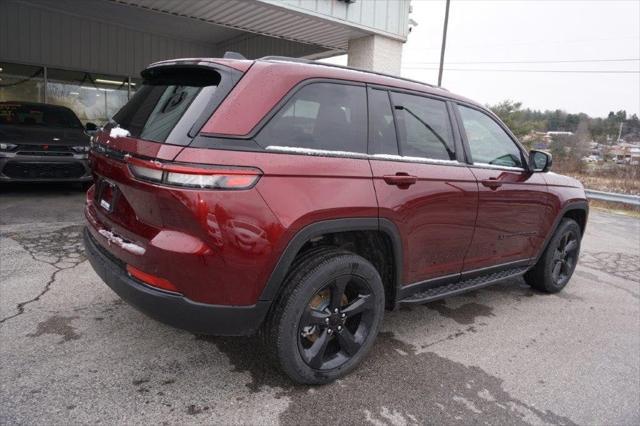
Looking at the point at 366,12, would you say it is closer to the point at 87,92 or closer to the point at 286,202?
the point at 286,202

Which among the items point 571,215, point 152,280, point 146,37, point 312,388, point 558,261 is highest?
point 146,37

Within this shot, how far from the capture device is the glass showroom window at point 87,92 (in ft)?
42.9

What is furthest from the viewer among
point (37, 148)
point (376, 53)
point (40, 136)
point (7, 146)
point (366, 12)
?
point (376, 53)

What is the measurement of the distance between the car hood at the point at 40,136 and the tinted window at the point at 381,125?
20.3 feet

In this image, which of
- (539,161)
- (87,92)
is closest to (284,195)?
(539,161)

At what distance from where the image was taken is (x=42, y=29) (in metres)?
12.2

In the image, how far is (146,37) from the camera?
14.0 meters

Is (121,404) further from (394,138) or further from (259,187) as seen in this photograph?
(394,138)

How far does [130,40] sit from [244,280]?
13.9 meters

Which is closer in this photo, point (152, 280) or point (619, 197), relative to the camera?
point (152, 280)

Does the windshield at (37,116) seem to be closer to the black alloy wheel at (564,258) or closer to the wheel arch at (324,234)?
the wheel arch at (324,234)

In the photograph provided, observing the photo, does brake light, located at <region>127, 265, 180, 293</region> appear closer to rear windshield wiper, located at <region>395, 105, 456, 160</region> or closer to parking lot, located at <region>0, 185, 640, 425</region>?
parking lot, located at <region>0, 185, 640, 425</region>

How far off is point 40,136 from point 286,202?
6.64 metres

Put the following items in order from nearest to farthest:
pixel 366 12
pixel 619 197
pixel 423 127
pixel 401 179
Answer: pixel 401 179 < pixel 423 127 < pixel 366 12 < pixel 619 197
